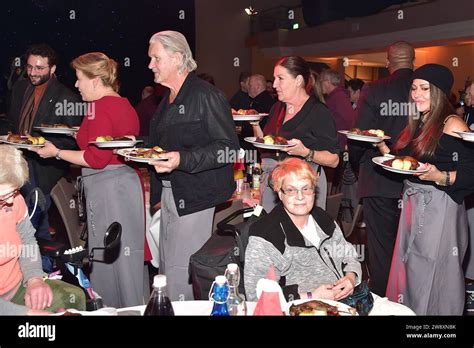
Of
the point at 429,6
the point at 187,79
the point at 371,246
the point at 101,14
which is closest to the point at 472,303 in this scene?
the point at 371,246

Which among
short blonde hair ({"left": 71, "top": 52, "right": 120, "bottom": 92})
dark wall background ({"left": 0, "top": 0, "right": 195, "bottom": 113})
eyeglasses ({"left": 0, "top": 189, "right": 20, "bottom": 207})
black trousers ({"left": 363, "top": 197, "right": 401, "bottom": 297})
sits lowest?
black trousers ({"left": 363, "top": 197, "right": 401, "bottom": 297})

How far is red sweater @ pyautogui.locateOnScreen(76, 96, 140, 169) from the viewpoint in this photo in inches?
129

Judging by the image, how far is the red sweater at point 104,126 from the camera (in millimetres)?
3281

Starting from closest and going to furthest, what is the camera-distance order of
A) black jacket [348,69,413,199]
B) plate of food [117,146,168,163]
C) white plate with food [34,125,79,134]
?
plate of food [117,146,168,163]
black jacket [348,69,413,199]
white plate with food [34,125,79,134]

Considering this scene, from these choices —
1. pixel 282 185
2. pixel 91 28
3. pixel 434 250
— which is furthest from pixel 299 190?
pixel 91 28

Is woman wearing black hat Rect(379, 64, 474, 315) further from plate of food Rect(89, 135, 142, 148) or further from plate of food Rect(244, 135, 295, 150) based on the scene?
plate of food Rect(89, 135, 142, 148)

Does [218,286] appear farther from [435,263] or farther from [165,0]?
[165,0]

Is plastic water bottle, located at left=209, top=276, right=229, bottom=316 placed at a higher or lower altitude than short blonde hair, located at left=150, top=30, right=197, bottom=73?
lower

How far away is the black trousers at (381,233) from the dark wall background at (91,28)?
21.7 feet

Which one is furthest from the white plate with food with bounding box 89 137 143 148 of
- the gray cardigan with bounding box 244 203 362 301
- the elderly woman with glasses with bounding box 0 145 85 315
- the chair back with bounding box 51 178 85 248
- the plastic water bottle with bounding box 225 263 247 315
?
the plastic water bottle with bounding box 225 263 247 315

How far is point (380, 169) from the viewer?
3779 mm

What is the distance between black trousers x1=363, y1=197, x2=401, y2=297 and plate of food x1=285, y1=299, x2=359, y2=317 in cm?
206

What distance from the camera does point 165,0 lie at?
12109 millimetres

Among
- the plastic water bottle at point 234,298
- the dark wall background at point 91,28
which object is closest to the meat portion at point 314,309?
the plastic water bottle at point 234,298
